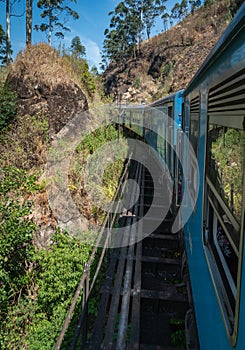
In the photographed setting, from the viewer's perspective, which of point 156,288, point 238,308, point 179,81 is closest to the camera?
point 238,308

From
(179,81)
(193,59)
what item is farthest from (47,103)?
(193,59)

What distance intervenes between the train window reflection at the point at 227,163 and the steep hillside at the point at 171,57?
1478 inches

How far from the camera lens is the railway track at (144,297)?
12.3 feet

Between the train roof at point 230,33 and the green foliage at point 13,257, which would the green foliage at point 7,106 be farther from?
the train roof at point 230,33

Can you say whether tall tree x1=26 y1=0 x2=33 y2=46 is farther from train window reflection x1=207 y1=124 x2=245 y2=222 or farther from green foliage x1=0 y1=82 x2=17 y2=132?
train window reflection x1=207 y1=124 x2=245 y2=222

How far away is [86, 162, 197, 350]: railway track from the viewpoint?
3.76 m

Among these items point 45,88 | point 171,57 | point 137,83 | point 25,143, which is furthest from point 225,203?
point 137,83

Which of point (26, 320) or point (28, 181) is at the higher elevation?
point (28, 181)

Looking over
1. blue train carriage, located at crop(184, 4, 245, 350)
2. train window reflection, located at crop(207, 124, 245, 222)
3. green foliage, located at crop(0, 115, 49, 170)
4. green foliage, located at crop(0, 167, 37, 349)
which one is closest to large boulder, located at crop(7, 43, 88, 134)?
green foliage, located at crop(0, 115, 49, 170)

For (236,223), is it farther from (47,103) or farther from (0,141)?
(47,103)

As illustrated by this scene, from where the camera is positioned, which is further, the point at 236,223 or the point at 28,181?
the point at 28,181

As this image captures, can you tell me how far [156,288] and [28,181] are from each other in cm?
413

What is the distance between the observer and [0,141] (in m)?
10.5

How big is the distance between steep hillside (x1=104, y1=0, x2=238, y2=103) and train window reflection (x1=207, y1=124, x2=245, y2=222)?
37.5 meters
